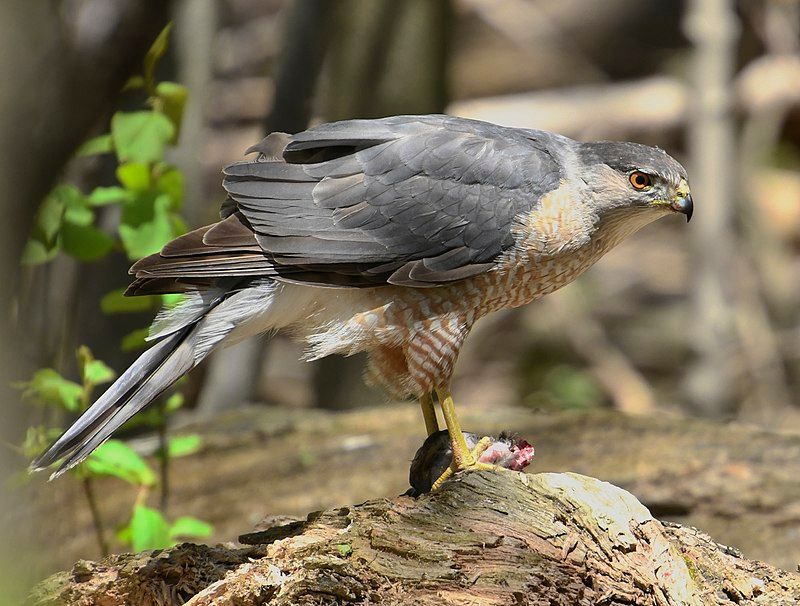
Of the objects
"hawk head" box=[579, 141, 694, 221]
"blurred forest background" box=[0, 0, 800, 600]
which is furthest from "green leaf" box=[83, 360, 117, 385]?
"hawk head" box=[579, 141, 694, 221]

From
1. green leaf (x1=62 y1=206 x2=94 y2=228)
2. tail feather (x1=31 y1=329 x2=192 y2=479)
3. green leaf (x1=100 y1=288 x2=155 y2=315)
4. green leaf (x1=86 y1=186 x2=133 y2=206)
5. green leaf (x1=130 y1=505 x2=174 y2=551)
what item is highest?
green leaf (x1=86 y1=186 x2=133 y2=206)

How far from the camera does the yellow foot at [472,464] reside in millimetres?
3609

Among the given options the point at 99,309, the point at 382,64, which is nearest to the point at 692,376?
the point at 382,64

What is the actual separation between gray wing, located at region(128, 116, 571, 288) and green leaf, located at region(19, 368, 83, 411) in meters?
0.85

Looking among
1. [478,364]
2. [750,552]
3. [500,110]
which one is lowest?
[478,364]

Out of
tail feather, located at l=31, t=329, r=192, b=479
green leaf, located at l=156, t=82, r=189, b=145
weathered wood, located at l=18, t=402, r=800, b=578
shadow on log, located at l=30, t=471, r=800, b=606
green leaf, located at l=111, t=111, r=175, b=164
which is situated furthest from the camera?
weathered wood, located at l=18, t=402, r=800, b=578

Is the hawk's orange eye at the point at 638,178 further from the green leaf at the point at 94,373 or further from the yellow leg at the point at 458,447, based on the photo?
the green leaf at the point at 94,373

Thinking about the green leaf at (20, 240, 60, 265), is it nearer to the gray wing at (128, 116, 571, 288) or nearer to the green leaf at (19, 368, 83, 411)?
the green leaf at (19, 368, 83, 411)

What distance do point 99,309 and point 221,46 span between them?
731 cm

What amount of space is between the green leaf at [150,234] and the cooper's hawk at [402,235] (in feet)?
1.57

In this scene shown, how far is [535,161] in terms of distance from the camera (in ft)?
13.2

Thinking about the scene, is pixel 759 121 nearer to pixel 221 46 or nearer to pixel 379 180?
pixel 221 46

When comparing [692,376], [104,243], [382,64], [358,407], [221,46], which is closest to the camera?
[104,243]

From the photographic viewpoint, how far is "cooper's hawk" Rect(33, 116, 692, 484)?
373 centimetres
